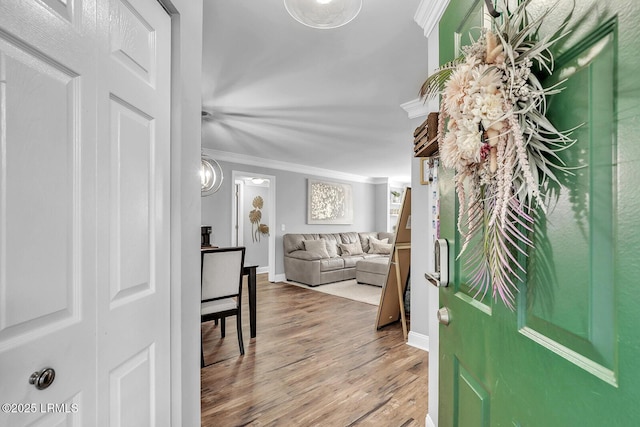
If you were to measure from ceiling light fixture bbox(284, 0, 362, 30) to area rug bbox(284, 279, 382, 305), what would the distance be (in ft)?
12.7

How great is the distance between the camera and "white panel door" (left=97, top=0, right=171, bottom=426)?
883mm

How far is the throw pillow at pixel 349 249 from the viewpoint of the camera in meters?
6.84

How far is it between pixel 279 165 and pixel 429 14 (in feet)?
15.5

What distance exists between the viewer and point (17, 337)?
2.07 feet

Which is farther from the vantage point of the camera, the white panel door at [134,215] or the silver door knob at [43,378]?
the white panel door at [134,215]

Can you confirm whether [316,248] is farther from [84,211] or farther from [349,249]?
[84,211]

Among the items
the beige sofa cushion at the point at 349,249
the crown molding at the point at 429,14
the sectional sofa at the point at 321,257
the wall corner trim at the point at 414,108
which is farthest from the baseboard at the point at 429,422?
the beige sofa cushion at the point at 349,249

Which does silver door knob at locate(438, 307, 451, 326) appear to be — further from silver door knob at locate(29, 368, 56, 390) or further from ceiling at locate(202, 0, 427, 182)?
ceiling at locate(202, 0, 427, 182)

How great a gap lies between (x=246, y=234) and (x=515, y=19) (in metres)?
7.33

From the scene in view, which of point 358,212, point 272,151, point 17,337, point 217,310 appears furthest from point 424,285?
point 358,212

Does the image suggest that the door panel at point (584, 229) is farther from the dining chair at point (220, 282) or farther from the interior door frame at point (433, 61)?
Answer: the dining chair at point (220, 282)

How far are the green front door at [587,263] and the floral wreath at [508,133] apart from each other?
0.09 feet

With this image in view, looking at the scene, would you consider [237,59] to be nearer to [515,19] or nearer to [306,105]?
[306,105]

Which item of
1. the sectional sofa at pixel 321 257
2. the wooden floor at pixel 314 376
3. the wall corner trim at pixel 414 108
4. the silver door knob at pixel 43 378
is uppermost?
the wall corner trim at pixel 414 108
